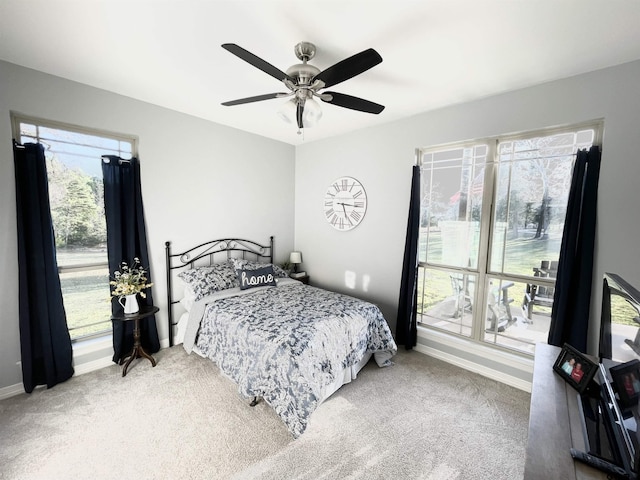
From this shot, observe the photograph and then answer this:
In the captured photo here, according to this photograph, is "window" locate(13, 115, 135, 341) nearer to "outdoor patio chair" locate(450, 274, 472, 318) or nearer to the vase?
the vase

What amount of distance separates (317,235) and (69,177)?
2975mm

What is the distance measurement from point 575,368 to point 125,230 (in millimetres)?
3772

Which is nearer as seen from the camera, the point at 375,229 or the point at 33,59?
the point at 33,59

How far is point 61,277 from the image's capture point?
2617 mm

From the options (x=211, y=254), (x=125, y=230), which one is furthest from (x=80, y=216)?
(x=211, y=254)

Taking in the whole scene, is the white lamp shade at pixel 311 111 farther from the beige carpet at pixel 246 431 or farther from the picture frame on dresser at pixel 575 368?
the beige carpet at pixel 246 431

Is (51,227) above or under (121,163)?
under

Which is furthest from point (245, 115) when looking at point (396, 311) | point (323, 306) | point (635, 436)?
point (635, 436)

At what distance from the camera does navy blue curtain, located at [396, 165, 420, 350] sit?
10.3 ft

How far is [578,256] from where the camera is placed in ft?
7.40

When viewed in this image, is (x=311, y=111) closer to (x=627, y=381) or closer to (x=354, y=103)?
(x=354, y=103)

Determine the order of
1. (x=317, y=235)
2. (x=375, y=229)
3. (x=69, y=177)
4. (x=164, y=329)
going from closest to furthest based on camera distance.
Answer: (x=69, y=177), (x=164, y=329), (x=375, y=229), (x=317, y=235)

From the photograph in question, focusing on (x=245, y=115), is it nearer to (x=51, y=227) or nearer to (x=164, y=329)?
(x=51, y=227)

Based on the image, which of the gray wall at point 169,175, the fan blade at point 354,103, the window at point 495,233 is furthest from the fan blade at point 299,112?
the gray wall at point 169,175
